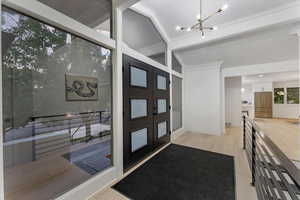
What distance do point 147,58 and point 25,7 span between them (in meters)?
2.03

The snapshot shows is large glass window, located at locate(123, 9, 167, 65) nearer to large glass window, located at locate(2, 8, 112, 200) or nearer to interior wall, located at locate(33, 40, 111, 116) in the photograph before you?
large glass window, located at locate(2, 8, 112, 200)

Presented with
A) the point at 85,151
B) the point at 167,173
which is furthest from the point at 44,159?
the point at 167,173

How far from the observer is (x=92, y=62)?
196cm

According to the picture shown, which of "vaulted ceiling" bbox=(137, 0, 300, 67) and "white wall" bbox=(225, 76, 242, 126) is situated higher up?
"vaulted ceiling" bbox=(137, 0, 300, 67)

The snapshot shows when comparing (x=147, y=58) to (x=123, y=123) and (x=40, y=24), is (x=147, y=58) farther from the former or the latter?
(x=40, y=24)

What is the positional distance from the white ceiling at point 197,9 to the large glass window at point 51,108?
169cm

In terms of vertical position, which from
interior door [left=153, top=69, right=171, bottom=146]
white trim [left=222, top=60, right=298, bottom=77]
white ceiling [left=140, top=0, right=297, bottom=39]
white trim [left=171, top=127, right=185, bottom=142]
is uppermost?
white ceiling [left=140, top=0, right=297, bottom=39]

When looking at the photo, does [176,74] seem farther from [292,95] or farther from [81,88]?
[292,95]

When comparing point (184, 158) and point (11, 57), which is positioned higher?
point (11, 57)

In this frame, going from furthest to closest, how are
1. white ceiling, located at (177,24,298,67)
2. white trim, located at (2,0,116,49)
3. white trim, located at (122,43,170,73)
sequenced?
white ceiling, located at (177,24,298,67), white trim, located at (122,43,170,73), white trim, located at (2,0,116,49)

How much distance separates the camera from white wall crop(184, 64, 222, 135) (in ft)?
15.3

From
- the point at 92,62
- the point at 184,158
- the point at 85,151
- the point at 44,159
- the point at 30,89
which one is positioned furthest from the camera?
the point at 184,158

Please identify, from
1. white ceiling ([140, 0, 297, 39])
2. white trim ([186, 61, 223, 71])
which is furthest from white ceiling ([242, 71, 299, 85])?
white ceiling ([140, 0, 297, 39])

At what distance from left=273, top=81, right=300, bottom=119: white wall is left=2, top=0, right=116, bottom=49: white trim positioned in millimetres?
11697
